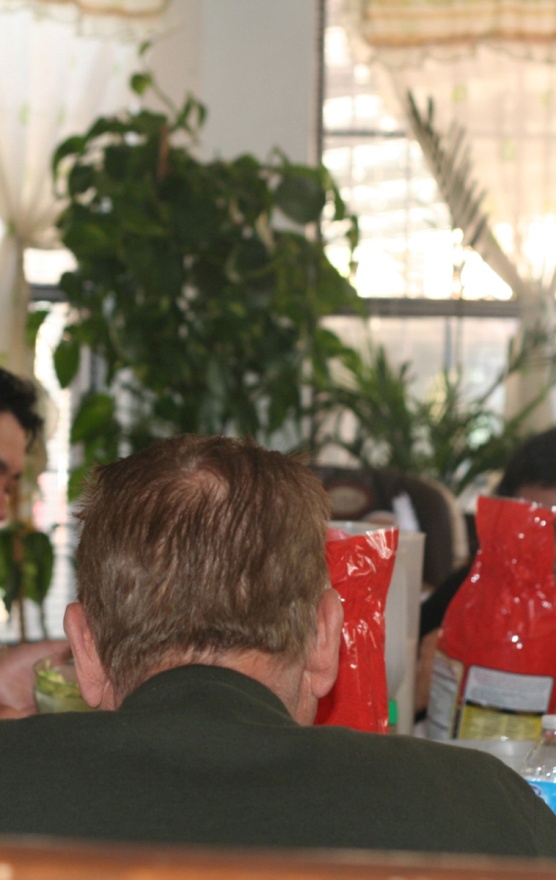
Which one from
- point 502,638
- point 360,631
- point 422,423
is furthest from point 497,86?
point 360,631

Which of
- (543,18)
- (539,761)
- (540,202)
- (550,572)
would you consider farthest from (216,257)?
(539,761)

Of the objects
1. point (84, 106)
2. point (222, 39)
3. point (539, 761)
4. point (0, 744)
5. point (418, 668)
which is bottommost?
point (418, 668)

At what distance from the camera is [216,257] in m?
3.46

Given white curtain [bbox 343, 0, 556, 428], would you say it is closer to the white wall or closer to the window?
the window

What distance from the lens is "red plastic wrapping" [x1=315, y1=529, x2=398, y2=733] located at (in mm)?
970

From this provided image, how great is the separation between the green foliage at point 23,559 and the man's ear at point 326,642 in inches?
102

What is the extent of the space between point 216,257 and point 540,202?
4.93 feet

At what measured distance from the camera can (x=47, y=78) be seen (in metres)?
4.03

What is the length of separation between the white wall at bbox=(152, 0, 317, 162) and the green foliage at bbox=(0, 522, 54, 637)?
66.1 inches

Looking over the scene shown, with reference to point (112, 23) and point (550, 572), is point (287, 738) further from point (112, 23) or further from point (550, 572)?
point (112, 23)

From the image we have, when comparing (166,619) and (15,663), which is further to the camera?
(15,663)

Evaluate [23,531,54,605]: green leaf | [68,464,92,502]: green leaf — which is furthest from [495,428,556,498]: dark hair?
[23,531,54,605]: green leaf

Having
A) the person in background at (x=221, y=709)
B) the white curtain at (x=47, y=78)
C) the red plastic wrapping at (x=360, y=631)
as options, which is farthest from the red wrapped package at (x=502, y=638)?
the white curtain at (x=47, y=78)

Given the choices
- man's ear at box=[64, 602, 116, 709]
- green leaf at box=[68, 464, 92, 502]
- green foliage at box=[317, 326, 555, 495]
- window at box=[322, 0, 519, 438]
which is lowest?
green leaf at box=[68, 464, 92, 502]
